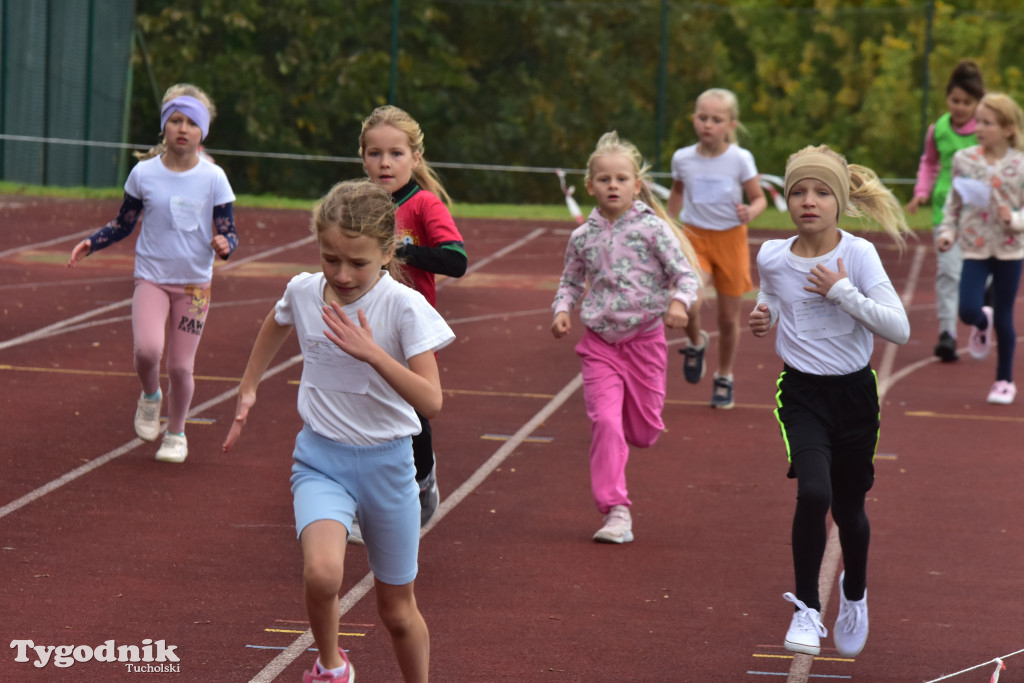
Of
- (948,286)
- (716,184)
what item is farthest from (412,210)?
(948,286)

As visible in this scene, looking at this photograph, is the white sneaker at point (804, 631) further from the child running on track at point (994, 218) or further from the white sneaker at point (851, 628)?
the child running on track at point (994, 218)

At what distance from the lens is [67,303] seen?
1414 cm

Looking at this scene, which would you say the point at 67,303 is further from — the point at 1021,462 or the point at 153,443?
the point at 1021,462

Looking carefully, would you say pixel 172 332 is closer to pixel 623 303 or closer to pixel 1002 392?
pixel 623 303

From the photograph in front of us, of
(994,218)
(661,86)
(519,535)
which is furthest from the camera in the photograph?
(661,86)

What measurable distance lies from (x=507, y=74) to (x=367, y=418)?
26.8 meters

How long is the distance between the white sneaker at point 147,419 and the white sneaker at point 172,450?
87mm

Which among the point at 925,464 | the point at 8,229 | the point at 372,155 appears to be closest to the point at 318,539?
the point at 372,155

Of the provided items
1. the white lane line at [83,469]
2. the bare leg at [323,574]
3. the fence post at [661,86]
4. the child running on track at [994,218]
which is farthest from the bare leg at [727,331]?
the fence post at [661,86]

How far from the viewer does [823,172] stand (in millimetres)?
5559

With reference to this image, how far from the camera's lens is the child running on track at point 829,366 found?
5.42 m

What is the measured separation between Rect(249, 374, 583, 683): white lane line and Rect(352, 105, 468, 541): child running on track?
63cm

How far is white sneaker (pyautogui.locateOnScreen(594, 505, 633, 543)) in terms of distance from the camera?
7020mm

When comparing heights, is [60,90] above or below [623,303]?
below
